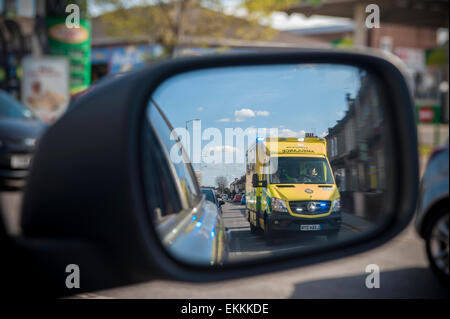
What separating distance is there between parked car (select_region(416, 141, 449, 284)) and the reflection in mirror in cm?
299

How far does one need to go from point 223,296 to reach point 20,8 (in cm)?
1750

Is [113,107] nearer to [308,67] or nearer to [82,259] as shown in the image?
[82,259]

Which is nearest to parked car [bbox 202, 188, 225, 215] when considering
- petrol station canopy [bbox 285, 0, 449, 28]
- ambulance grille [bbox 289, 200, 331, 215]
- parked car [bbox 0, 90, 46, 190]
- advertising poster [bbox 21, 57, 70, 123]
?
ambulance grille [bbox 289, 200, 331, 215]

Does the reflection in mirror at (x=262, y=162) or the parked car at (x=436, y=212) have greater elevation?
the reflection in mirror at (x=262, y=162)

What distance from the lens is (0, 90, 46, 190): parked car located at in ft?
4.94

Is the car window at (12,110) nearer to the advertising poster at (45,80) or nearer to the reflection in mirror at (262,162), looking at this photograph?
the reflection in mirror at (262,162)

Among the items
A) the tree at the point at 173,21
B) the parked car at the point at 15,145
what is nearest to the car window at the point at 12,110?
the parked car at the point at 15,145

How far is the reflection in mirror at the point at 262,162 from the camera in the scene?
4.41 feet

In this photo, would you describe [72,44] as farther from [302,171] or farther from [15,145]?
[302,171]

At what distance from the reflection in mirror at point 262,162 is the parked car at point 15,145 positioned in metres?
0.42

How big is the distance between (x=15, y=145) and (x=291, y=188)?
41.2 inches

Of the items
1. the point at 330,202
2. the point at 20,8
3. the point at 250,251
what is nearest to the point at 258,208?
the point at 250,251

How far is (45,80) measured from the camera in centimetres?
1526

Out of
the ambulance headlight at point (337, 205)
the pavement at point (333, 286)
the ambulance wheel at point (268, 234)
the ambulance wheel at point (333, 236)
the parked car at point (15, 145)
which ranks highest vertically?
the parked car at point (15, 145)
